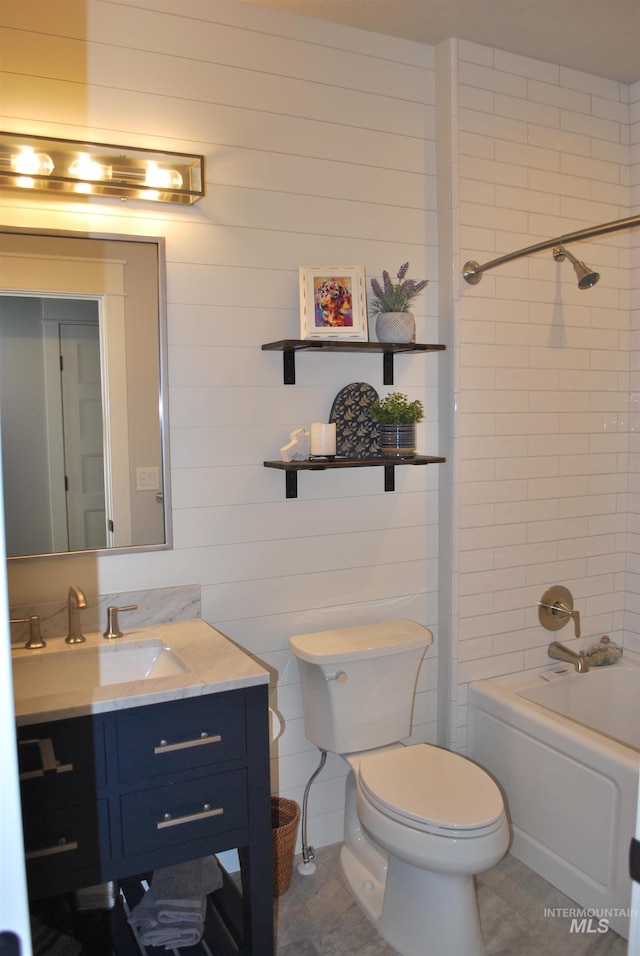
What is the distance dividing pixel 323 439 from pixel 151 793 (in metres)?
1.15

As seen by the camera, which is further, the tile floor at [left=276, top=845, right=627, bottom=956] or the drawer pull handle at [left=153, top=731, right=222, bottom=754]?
the tile floor at [left=276, top=845, right=627, bottom=956]

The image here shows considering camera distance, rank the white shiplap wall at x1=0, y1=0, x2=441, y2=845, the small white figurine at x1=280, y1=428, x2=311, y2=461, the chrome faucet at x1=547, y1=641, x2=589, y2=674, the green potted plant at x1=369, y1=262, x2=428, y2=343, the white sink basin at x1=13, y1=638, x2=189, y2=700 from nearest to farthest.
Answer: the white sink basin at x1=13, y1=638, x2=189, y2=700
the white shiplap wall at x1=0, y1=0, x2=441, y2=845
the small white figurine at x1=280, y1=428, x2=311, y2=461
the green potted plant at x1=369, y1=262, x2=428, y2=343
the chrome faucet at x1=547, y1=641, x2=589, y2=674

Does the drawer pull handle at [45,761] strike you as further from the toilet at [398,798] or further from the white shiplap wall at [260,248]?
the toilet at [398,798]

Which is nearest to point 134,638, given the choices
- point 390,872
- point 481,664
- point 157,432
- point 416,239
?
point 157,432

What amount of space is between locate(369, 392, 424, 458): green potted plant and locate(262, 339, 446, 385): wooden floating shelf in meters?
0.16

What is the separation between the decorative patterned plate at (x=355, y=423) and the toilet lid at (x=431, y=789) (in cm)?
100

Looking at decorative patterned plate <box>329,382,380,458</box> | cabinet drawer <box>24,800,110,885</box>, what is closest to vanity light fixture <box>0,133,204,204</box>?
decorative patterned plate <box>329,382,380,458</box>

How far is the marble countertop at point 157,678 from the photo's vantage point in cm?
162

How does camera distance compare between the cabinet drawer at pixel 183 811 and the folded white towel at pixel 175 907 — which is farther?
the folded white towel at pixel 175 907

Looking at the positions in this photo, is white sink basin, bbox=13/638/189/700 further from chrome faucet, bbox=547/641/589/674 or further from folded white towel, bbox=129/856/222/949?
chrome faucet, bbox=547/641/589/674

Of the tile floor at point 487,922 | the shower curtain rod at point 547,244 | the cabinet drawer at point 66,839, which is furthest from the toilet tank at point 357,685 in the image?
the shower curtain rod at point 547,244

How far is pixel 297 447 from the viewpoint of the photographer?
7.71 ft

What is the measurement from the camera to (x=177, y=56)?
2182 millimetres

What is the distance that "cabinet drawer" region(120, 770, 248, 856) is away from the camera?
1694mm
